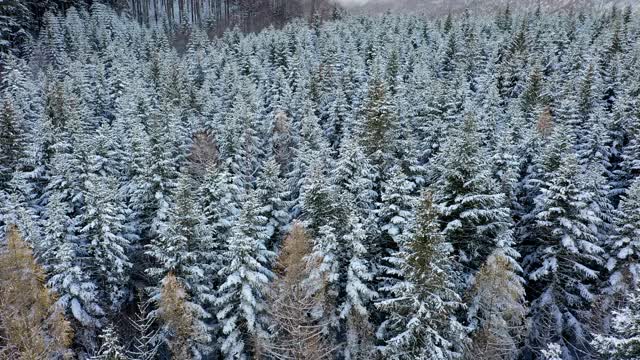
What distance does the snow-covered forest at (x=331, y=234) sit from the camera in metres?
19.3

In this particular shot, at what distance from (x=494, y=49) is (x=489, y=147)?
98.5ft

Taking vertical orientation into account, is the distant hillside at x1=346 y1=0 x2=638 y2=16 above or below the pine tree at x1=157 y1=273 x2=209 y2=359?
above

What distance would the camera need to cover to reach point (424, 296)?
17.8 m

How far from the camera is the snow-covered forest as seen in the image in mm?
19312

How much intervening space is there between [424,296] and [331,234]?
198 inches

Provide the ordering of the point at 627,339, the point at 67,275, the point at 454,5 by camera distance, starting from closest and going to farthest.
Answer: the point at 627,339 → the point at 67,275 → the point at 454,5

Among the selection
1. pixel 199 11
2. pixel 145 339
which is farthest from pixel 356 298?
pixel 199 11

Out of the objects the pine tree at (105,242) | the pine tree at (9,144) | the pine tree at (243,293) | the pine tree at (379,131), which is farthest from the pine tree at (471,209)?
the pine tree at (9,144)

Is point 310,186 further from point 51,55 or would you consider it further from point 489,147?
point 51,55

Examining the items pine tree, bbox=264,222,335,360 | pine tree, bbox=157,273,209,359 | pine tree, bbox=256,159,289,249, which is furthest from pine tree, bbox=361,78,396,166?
pine tree, bbox=157,273,209,359

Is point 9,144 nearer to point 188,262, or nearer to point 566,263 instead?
point 188,262

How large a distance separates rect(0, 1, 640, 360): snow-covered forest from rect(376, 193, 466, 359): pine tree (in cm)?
9

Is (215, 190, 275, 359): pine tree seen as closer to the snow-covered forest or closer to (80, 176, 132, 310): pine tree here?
the snow-covered forest

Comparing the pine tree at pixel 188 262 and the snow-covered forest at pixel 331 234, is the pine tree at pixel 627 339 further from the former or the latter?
the pine tree at pixel 188 262
